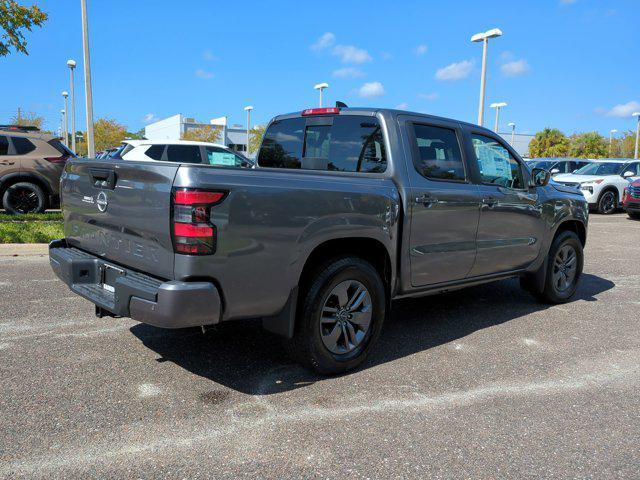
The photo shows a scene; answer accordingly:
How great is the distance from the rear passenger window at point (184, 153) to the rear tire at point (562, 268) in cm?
857

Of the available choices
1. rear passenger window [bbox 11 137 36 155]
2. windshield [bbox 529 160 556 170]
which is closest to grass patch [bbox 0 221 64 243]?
rear passenger window [bbox 11 137 36 155]

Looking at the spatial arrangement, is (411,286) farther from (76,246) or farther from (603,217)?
(603,217)

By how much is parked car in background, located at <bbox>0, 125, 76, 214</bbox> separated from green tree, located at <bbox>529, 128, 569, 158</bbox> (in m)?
51.9

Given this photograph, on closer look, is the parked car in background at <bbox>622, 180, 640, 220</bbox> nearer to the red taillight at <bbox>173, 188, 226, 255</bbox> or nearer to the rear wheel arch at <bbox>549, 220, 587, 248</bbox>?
the rear wheel arch at <bbox>549, 220, 587, 248</bbox>

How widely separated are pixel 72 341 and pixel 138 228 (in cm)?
165

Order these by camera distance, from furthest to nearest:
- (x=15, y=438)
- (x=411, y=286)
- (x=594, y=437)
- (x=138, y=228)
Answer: (x=411, y=286) < (x=138, y=228) < (x=594, y=437) < (x=15, y=438)

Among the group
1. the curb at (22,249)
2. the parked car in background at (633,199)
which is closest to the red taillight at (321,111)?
the curb at (22,249)

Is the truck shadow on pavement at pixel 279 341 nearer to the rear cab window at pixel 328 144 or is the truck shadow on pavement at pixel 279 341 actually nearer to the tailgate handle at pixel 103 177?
the tailgate handle at pixel 103 177

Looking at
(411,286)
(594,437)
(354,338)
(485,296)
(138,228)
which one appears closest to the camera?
(594,437)

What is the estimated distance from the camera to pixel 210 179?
9.78ft

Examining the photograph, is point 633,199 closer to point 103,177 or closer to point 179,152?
point 179,152

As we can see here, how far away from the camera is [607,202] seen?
17953 millimetres

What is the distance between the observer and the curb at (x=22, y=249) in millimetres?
7749

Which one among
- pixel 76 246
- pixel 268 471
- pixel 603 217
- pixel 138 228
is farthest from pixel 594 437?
pixel 603 217
